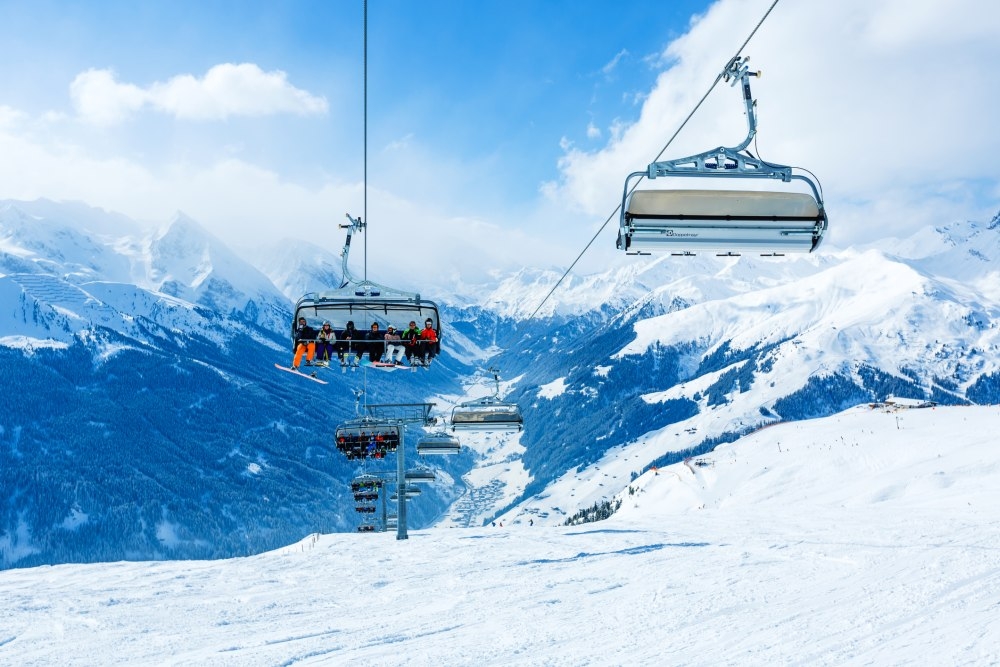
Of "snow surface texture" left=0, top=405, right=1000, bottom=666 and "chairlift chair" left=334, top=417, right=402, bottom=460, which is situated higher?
"chairlift chair" left=334, top=417, right=402, bottom=460

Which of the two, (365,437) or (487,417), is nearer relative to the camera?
(487,417)

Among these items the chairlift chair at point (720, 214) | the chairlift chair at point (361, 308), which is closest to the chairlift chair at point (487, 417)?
the chairlift chair at point (361, 308)

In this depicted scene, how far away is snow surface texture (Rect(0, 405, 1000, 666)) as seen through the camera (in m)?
11.4

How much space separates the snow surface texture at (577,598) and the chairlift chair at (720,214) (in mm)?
6085

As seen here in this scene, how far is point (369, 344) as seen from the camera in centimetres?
1889

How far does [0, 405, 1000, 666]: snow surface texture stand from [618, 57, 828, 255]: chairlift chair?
20.0 ft

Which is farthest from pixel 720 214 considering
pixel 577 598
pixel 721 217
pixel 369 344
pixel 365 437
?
pixel 365 437

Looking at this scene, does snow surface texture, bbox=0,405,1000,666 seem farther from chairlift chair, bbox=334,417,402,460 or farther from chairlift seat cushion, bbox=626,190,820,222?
chairlift chair, bbox=334,417,402,460

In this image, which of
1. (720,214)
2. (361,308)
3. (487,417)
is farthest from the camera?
(487,417)

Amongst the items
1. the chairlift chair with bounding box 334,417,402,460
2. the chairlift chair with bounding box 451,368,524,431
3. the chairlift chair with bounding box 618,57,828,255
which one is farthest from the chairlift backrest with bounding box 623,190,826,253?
the chairlift chair with bounding box 334,417,402,460

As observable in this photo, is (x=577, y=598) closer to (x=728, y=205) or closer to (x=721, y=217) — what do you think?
(x=721, y=217)

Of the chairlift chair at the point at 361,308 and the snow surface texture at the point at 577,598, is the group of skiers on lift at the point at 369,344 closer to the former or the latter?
the chairlift chair at the point at 361,308

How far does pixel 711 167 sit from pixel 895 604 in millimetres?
8791

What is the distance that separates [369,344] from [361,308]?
6.03 ft
